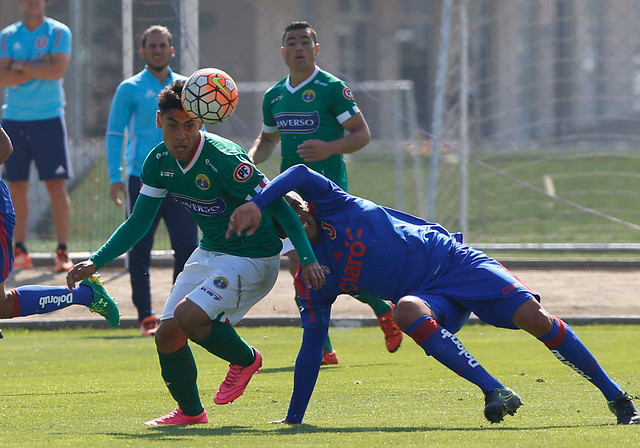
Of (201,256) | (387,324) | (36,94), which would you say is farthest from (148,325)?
(201,256)

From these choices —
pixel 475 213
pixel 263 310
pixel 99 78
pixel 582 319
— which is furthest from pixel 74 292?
pixel 475 213

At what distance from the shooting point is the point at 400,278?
5426mm

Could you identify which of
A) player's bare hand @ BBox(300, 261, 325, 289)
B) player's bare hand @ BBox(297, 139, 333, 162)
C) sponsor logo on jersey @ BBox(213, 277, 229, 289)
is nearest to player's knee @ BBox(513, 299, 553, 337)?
player's bare hand @ BBox(300, 261, 325, 289)

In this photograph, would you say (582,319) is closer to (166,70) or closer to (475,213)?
(166,70)

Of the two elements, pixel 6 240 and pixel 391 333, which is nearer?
pixel 6 240

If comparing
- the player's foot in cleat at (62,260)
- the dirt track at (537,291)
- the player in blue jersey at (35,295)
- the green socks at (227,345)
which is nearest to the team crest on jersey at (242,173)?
the green socks at (227,345)

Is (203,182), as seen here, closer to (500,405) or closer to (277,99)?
(500,405)

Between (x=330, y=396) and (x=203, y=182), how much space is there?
4.94 feet

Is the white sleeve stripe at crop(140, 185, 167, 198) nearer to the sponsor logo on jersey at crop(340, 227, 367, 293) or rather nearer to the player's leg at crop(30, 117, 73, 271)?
the sponsor logo on jersey at crop(340, 227, 367, 293)

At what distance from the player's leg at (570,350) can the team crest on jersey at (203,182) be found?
166cm

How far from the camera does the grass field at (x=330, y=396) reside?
15.9ft

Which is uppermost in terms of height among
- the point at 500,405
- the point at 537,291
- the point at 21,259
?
the point at 500,405

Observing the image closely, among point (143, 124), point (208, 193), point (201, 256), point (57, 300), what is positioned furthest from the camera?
point (143, 124)

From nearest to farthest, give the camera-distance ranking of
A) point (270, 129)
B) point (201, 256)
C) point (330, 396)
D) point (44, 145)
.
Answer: point (201, 256) → point (330, 396) → point (270, 129) → point (44, 145)
